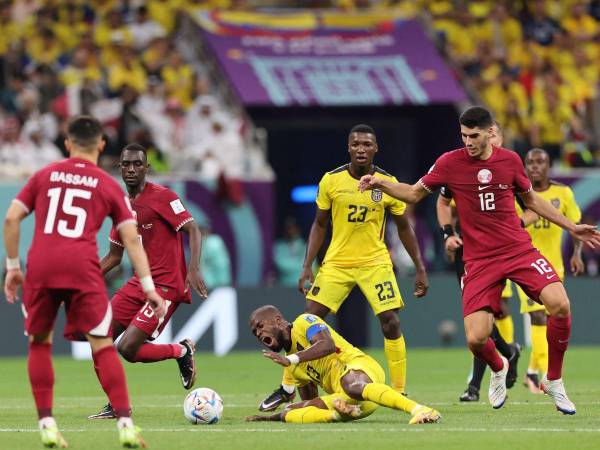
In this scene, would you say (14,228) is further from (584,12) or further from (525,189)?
(584,12)

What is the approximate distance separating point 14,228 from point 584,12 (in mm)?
20352

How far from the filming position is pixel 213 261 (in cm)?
2227

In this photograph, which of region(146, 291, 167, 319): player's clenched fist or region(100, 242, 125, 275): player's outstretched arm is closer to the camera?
region(146, 291, 167, 319): player's clenched fist

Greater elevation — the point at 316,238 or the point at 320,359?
the point at 316,238

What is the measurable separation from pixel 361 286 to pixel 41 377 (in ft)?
14.8

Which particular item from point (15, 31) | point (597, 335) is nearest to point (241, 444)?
point (597, 335)

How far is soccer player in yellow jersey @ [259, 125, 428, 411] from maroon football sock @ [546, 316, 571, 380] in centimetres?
189

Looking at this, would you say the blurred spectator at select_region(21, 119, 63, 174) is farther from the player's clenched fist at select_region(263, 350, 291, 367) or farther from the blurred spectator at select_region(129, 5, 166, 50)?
the player's clenched fist at select_region(263, 350, 291, 367)

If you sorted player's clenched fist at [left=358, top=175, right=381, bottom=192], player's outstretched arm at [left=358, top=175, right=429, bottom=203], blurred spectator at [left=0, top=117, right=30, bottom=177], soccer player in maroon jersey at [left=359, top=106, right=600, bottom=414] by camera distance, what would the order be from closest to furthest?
1. player's clenched fist at [left=358, top=175, right=381, bottom=192]
2. player's outstretched arm at [left=358, top=175, right=429, bottom=203]
3. soccer player in maroon jersey at [left=359, top=106, right=600, bottom=414]
4. blurred spectator at [left=0, top=117, right=30, bottom=177]

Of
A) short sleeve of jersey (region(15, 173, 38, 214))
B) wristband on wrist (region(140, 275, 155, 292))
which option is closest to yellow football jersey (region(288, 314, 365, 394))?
wristband on wrist (region(140, 275, 155, 292))

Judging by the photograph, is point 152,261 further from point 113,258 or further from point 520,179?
point 520,179

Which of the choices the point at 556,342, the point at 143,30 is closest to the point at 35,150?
the point at 143,30

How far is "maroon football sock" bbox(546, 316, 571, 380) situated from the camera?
11617 mm

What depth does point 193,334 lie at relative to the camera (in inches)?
833
